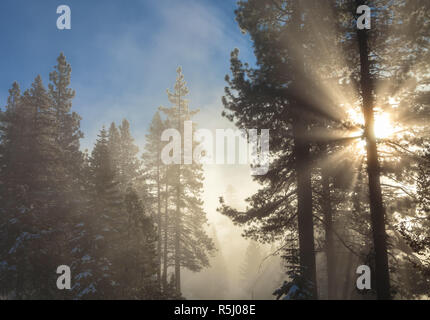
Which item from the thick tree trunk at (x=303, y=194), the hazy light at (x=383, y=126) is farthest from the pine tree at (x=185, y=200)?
the hazy light at (x=383, y=126)

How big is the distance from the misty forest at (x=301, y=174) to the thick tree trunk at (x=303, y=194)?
0.13 feet

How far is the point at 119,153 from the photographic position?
33.3 metres

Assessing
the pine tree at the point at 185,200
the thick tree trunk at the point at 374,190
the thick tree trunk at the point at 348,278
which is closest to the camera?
the thick tree trunk at the point at 374,190

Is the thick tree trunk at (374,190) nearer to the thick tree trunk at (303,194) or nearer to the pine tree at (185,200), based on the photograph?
the thick tree trunk at (303,194)

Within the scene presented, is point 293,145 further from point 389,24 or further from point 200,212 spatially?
point 200,212

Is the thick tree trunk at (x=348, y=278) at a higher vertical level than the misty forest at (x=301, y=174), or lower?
lower

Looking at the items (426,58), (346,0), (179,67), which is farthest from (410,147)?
(179,67)

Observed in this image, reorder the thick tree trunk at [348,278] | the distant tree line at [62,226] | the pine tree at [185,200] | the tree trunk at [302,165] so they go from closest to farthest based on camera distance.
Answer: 1. the tree trunk at [302,165]
2. the distant tree line at [62,226]
3. the thick tree trunk at [348,278]
4. the pine tree at [185,200]

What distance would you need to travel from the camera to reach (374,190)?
7480mm

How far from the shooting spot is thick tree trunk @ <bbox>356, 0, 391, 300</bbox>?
7254 millimetres

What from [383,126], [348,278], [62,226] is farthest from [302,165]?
[62,226]

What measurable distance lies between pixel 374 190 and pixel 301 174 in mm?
2599

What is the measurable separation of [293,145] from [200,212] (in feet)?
62.3

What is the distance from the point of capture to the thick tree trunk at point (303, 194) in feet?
30.6
